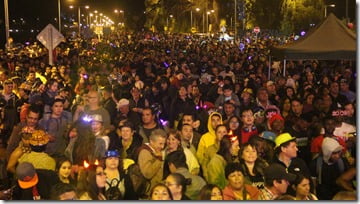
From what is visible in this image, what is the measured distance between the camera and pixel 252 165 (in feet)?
21.7

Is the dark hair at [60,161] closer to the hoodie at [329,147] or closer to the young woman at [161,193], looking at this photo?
the young woman at [161,193]

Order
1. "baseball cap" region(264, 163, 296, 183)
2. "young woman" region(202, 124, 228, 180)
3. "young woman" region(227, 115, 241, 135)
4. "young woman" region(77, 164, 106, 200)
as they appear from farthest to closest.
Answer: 1. "young woman" region(227, 115, 241, 135)
2. "young woman" region(202, 124, 228, 180)
3. "baseball cap" region(264, 163, 296, 183)
4. "young woman" region(77, 164, 106, 200)

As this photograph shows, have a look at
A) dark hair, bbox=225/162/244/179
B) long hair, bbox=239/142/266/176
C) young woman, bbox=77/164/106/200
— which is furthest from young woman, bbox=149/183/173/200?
long hair, bbox=239/142/266/176

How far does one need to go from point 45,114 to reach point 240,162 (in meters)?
3.69

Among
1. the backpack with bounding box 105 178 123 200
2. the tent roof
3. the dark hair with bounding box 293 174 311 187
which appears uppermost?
the tent roof

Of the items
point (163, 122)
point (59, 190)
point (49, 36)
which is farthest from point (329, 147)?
point (49, 36)

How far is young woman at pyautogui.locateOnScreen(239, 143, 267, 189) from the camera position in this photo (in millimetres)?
6412

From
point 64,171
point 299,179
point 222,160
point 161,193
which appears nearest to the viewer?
point 161,193

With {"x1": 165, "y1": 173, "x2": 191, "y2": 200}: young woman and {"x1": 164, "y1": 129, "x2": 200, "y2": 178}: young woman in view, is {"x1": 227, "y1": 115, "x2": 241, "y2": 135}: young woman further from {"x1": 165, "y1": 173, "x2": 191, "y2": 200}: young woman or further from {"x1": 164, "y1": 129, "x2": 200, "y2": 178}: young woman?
{"x1": 165, "y1": 173, "x2": 191, "y2": 200}: young woman

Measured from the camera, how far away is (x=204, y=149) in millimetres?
7660

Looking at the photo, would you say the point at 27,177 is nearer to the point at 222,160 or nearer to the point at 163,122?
the point at 222,160

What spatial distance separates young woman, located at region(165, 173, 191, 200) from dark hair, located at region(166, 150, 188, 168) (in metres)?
0.72

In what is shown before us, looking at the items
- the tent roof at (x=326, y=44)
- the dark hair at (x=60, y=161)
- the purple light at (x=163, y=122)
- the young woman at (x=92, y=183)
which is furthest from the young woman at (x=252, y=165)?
the tent roof at (x=326, y=44)

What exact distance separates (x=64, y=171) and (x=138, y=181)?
0.75 meters
